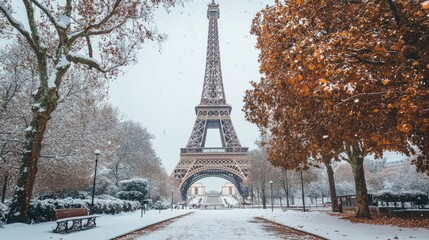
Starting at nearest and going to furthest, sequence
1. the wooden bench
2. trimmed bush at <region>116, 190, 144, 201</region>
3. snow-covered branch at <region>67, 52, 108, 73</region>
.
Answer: the wooden bench → snow-covered branch at <region>67, 52, 108, 73</region> → trimmed bush at <region>116, 190, 144, 201</region>

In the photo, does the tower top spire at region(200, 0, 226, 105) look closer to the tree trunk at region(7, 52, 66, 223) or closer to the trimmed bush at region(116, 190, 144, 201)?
the trimmed bush at region(116, 190, 144, 201)

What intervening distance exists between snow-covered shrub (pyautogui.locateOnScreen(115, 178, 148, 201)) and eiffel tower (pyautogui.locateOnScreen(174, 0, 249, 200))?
1845cm

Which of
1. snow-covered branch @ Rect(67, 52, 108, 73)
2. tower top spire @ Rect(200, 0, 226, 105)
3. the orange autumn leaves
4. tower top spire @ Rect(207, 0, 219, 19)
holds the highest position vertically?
tower top spire @ Rect(207, 0, 219, 19)

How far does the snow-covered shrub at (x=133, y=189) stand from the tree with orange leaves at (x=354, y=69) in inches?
990

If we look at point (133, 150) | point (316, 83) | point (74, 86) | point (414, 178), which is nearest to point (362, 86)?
point (316, 83)

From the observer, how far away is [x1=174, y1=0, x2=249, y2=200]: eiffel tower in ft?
186

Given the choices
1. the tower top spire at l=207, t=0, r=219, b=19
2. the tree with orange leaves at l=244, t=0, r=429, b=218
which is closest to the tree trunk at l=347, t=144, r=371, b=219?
the tree with orange leaves at l=244, t=0, r=429, b=218

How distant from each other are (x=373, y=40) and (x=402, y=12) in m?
1.21

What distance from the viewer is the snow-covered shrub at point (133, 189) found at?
3391cm

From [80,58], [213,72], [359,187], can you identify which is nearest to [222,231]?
[359,187]

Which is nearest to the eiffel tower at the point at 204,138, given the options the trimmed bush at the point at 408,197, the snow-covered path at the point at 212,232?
the trimmed bush at the point at 408,197

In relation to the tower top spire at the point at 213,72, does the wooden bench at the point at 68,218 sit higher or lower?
lower

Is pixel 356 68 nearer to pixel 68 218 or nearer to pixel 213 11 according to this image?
pixel 68 218

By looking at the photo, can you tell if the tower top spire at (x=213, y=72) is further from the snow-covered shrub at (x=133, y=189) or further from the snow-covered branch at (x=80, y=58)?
the snow-covered branch at (x=80, y=58)
